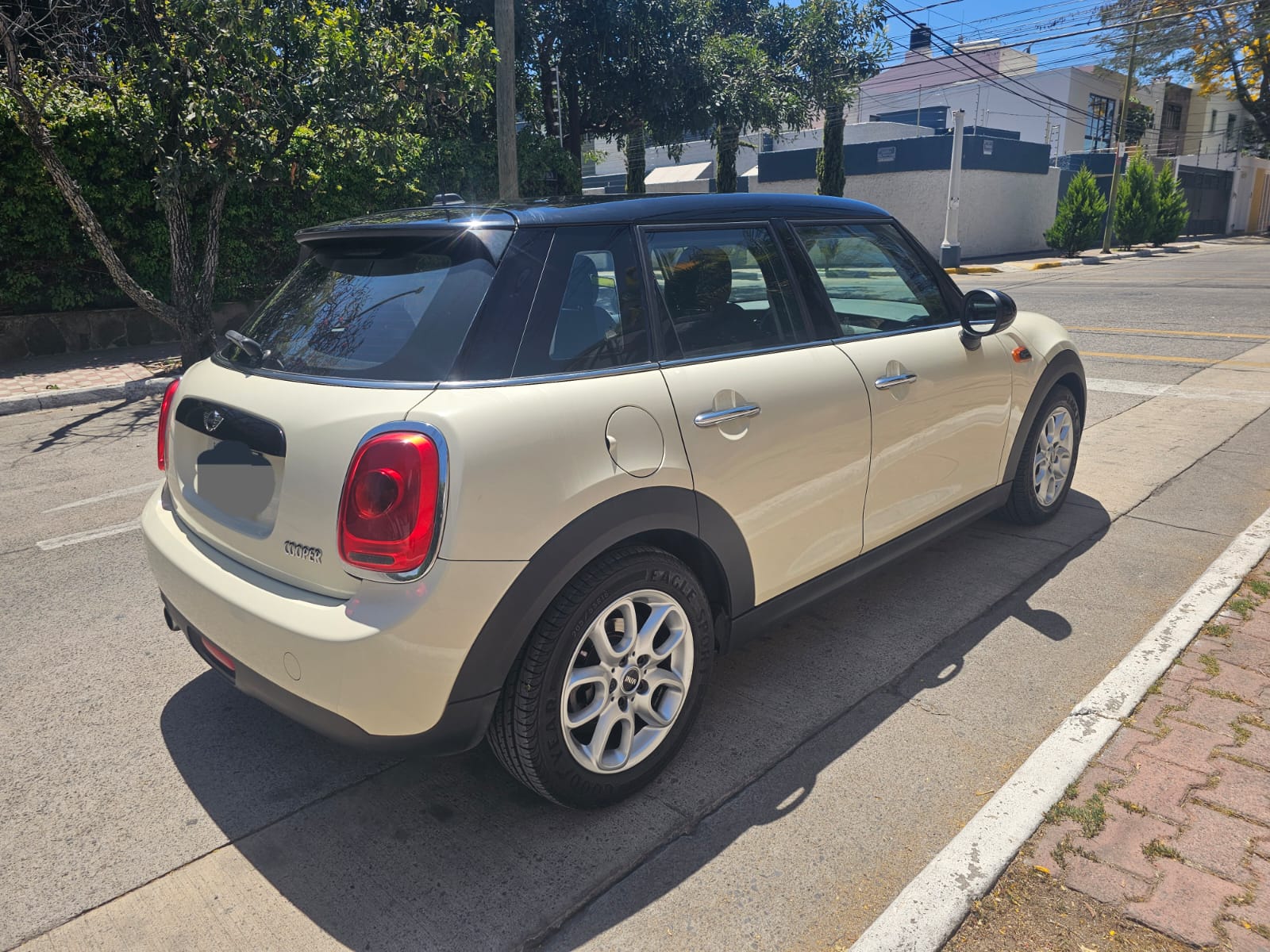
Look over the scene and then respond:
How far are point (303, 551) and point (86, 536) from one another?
3.40 m

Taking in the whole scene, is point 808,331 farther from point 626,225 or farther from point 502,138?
point 502,138

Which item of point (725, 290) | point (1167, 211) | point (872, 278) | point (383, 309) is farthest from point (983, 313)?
point (1167, 211)

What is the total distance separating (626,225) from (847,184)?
102 feet

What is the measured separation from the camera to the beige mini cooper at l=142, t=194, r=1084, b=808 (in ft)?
7.09

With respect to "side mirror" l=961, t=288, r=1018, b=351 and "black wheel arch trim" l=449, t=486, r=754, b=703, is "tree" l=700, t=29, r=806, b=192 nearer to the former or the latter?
"side mirror" l=961, t=288, r=1018, b=351

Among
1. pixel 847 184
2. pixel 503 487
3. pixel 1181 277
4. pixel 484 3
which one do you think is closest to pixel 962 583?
pixel 503 487

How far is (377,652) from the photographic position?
83.2 inches

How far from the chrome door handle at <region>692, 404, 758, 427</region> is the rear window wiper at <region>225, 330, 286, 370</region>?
1.22 m

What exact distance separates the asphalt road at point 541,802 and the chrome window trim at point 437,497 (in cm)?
84

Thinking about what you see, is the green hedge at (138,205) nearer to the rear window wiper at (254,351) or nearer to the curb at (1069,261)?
the rear window wiper at (254,351)

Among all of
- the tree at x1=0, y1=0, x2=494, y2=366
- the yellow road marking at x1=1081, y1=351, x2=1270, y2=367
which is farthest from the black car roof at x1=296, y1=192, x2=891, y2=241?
the yellow road marking at x1=1081, y1=351, x2=1270, y2=367

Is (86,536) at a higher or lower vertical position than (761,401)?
lower

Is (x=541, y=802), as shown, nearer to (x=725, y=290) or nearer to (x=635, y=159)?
(x=725, y=290)

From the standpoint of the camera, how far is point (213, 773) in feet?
9.18
